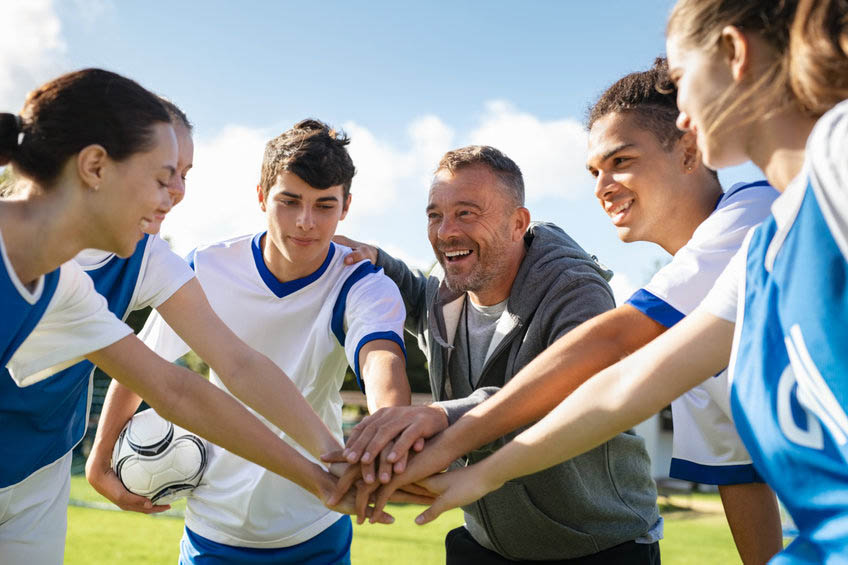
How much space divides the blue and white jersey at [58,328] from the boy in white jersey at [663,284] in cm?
119

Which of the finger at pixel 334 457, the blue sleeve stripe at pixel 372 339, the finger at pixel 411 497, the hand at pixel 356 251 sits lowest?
the finger at pixel 411 497

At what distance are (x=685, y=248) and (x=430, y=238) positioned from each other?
1.47 metres

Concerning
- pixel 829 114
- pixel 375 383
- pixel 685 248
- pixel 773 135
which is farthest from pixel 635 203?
pixel 829 114

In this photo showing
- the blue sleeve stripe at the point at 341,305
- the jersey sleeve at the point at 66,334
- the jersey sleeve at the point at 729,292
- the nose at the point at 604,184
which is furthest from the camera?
the blue sleeve stripe at the point at 341,305

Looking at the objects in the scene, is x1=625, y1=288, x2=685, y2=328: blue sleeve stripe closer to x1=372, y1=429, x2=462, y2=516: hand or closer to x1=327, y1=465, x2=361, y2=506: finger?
x1=372, y1=429, x2=462, y2=516: hand

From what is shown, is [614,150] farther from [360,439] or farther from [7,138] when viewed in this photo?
[7,138]

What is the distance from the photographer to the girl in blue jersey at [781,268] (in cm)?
147

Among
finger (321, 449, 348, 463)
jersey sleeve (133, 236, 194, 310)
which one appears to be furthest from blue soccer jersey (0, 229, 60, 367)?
finger (321, 449, 348, 463)

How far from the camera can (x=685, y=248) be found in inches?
107

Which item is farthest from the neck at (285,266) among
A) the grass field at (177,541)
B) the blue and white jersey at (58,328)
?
the grass field at (177,541)

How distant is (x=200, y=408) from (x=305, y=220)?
Answer: 1.11 m

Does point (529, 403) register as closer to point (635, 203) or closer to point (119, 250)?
point (635, 203)

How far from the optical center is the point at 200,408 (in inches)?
113

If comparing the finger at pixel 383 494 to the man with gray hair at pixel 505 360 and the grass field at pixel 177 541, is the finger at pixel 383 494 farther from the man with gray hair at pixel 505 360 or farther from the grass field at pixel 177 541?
the grass field at pixel 177 541
